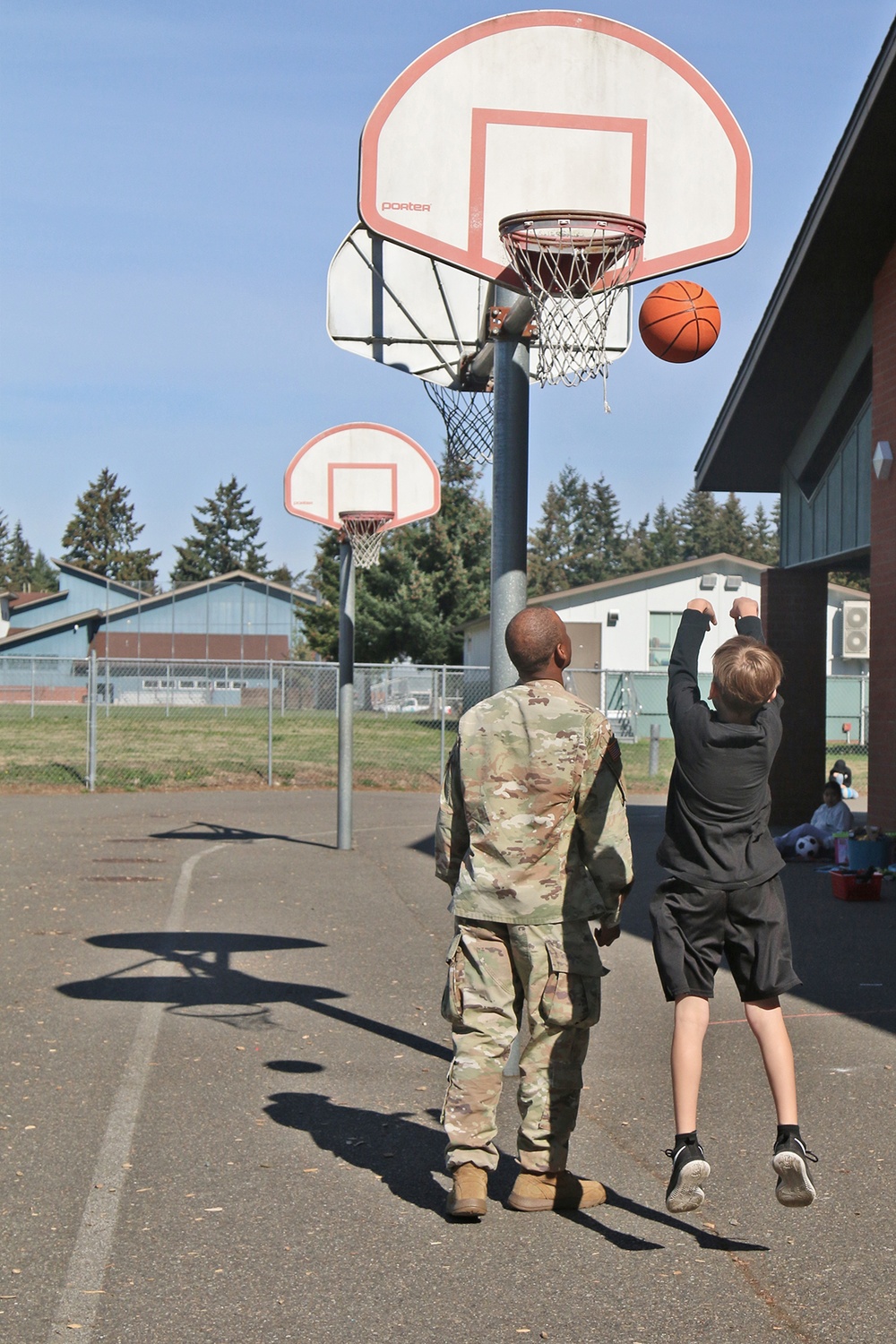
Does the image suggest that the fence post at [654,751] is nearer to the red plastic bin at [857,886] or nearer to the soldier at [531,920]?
the red plastic bin at [857,886]

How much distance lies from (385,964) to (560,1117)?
4.74m

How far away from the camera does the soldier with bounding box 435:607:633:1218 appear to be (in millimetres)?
4711

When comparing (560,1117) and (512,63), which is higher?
(512,63)

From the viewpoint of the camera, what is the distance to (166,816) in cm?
2033

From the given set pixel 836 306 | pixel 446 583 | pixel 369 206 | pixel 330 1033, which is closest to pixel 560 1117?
pixel 330 1033

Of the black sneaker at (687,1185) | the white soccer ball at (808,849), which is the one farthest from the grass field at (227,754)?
the black sneaker at (687,1185)

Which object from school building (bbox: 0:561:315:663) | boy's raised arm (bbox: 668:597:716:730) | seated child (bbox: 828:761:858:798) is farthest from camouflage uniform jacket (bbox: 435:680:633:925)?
school building (bbox: 0:561:315:663)

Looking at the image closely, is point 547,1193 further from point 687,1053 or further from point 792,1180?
point 792,1180

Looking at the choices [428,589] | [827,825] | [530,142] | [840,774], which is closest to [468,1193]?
[530,142]

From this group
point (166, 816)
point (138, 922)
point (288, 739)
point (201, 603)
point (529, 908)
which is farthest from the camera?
point (201, 603)

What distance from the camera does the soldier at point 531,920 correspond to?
4711 mm

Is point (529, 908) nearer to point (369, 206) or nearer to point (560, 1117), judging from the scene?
point (560, 1117)

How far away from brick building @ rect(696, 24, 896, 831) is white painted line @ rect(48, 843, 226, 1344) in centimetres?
901

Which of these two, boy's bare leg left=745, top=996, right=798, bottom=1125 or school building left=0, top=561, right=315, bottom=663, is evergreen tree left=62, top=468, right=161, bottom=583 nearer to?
school building left=0, top=561, right=315, bottom=663
